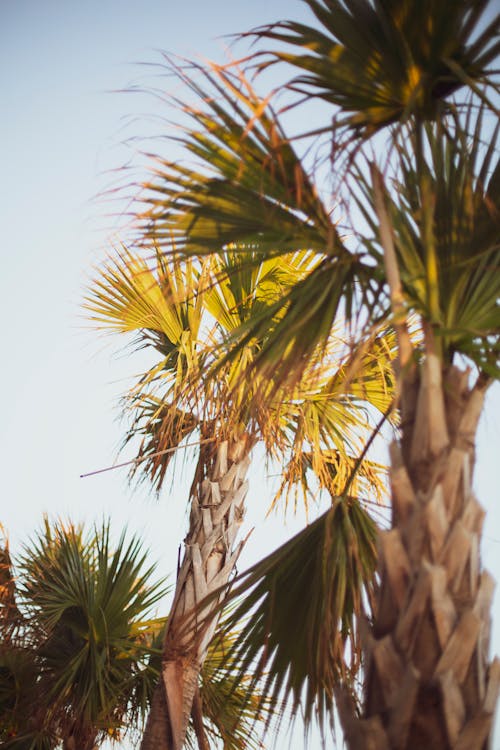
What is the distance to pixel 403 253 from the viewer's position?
91.0 inches

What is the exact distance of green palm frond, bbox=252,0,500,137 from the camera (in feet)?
7.41

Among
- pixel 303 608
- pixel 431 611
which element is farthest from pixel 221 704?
pixel 431 611

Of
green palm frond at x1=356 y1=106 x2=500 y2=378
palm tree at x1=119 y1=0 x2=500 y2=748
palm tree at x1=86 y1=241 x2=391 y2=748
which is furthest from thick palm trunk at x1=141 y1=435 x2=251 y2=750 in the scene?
green palm frond at x1=356 y1=106 x2=500 y2=378

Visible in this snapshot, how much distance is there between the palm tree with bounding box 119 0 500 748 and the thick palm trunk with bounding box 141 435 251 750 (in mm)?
1344

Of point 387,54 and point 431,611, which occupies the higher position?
point 387,54

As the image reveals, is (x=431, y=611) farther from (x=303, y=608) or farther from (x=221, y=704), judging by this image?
(x=221, y=704)

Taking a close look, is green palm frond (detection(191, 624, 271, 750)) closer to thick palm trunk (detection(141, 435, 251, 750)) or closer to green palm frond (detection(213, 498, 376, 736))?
thick palm trunk (detection(141, 435, 251, 750))

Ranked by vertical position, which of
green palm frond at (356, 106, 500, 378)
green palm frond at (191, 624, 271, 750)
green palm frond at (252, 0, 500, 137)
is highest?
green palm frond at (252, 0, 500, 137)

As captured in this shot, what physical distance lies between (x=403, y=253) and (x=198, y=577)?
2628 mm

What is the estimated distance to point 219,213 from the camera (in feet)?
8.09

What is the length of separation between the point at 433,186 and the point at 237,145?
0.70m

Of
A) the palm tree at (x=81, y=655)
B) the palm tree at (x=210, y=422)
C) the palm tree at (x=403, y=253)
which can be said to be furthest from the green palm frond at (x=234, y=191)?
the palm tree at (x=81, y=655)

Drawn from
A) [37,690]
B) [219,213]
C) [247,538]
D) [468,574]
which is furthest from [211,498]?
[468,574]

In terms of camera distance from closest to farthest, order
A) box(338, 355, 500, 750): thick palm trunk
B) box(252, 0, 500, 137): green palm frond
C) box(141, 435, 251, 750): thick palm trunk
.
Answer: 1. box(338, 355, 500, 750): thick palm trunk
2. box(252, 0, 500, 137): green palm frond
3. box(141, 435, 251, 750): thick palm trunk
